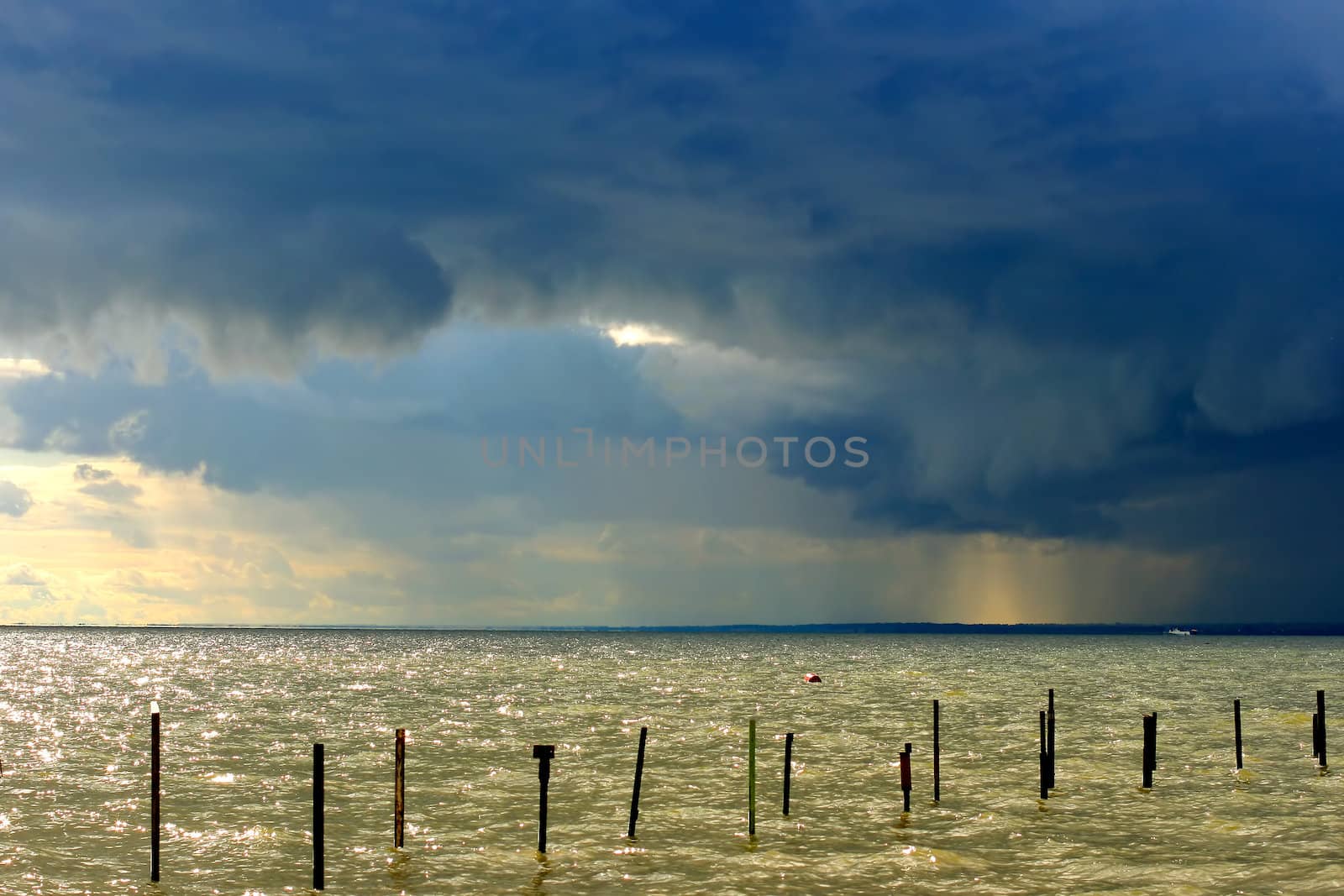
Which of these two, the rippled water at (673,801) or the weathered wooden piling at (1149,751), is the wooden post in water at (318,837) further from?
the weathered wooden piling at (1149,751)

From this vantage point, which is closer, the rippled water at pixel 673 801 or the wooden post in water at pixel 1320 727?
the rippled water at pixel 673 801

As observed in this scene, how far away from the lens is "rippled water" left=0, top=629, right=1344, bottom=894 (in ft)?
81.6

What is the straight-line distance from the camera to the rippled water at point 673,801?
24859mm

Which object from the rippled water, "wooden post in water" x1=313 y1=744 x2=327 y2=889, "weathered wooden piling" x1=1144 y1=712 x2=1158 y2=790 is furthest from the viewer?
"weathered wooden piling" x1=1144 y1=712 x2=1158 y2=790

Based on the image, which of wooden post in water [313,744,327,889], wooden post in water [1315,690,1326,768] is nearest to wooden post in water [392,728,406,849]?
wooden post in water [313,744,327,889]

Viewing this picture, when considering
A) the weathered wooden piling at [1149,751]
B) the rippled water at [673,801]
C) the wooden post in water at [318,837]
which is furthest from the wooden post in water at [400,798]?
the weathered wooden piling at [1149,751]

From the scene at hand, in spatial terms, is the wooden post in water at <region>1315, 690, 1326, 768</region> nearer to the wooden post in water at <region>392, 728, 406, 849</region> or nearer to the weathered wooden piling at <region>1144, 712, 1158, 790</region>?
the weathered wooden piling at <region>1144, 712, 1158, 790</region>

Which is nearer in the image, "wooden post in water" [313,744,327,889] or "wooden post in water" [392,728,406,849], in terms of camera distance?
"wooden post in water" [313,744,327,889]

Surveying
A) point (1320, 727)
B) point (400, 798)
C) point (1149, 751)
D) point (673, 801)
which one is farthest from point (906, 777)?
point (1320, 727)

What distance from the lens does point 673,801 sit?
109ft

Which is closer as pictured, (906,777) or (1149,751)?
(906,777)

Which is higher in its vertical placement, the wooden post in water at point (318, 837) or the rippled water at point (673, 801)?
the wooden post in water at point (318, 837)

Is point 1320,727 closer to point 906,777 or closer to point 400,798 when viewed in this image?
point 906,777

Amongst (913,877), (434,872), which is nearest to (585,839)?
(434,872)
